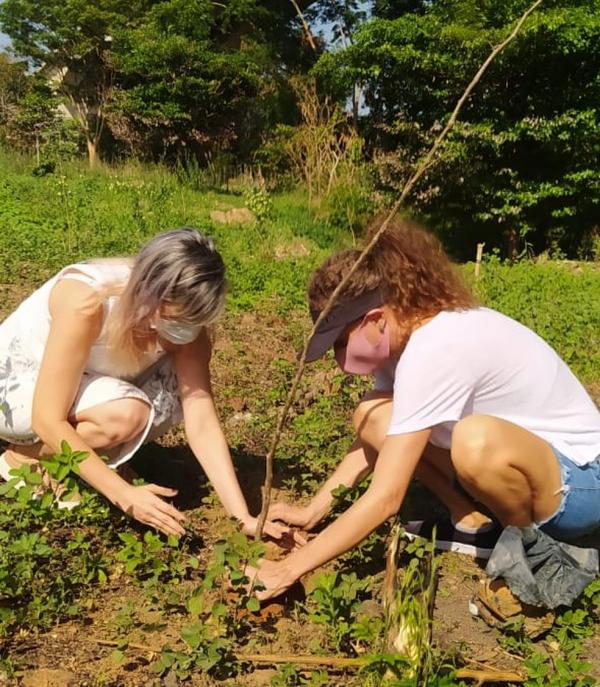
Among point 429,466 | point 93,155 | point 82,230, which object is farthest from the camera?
point 93,155

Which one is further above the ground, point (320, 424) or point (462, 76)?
point (462, 76)

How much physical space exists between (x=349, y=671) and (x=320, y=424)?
155 cm

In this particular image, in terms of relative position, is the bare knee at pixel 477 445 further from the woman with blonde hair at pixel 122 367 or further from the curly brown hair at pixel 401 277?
the woman with blonde hair at pixel 122 367

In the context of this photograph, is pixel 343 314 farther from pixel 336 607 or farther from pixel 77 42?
pixel 77 42

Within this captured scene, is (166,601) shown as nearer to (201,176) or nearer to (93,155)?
(201,176)

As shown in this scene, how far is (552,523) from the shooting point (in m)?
2.36

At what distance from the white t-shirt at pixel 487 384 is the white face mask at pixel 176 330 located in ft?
2.10

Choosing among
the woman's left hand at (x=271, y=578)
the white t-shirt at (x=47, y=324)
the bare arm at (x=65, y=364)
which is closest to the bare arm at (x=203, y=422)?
the white t-shirt at (x=47, y=324)

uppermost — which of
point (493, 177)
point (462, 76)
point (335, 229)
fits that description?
point (462, 76)

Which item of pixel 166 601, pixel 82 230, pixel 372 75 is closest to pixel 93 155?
pixel 372 75

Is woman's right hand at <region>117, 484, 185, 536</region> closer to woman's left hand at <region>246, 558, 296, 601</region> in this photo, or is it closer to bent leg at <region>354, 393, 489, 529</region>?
woman's left hand at <region>246, 558, 296, 601</region>

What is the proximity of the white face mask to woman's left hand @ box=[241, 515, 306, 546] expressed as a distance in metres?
0.61

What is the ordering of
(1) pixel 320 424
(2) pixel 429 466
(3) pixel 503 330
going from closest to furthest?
(3) pixel 503 330, (2) pixel 429 466, (1) pixel 320 424

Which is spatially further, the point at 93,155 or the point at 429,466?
the point at 93,155
